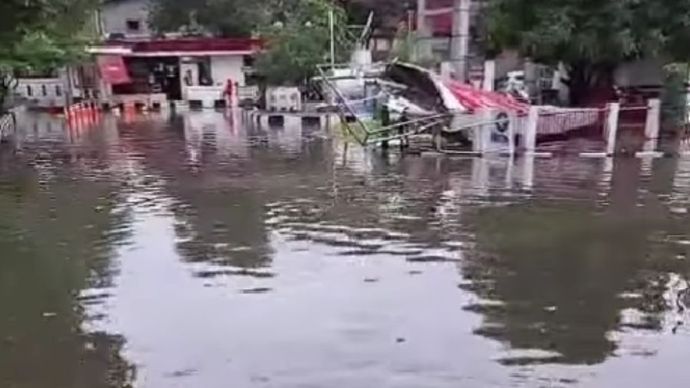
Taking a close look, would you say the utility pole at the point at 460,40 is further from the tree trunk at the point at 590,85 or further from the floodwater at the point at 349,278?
the floodwater at the point at 349,278

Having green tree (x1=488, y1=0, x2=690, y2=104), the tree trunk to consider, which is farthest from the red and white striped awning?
the tree trunk

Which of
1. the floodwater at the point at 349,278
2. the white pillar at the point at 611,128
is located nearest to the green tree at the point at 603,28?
the white pillar at the point at 611,128

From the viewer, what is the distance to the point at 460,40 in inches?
1123

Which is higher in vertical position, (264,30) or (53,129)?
(264,30)

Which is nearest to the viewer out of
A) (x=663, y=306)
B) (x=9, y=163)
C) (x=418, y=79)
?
(x=663, y=306)

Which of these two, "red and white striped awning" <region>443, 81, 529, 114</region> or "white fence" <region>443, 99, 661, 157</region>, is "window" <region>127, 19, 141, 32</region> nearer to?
"red and white striped awning" <region>443, 81, 529, 114</region>

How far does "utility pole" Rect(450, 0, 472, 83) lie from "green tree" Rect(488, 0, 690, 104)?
3.84 meters

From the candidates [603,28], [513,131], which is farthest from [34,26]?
[603,28]

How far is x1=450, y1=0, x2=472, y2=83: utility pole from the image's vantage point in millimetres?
27906

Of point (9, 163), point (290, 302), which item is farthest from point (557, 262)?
point (9, 163)

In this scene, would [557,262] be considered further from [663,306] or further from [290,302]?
[290,302]

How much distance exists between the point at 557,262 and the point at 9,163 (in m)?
13.2

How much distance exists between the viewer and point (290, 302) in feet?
27.0

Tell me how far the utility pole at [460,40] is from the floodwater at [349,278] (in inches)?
460
